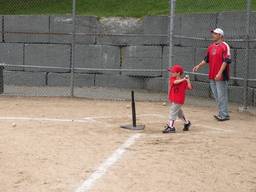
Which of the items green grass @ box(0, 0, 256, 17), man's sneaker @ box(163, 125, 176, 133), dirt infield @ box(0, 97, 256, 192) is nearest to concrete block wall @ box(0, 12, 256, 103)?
green grass @ box(0, 0, 256, 17)

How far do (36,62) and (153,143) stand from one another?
8.33m

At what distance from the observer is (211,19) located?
1397 cm

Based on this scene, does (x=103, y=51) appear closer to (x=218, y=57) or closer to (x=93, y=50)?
(x=93, y=50)

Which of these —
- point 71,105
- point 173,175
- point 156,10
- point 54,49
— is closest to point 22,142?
point 173,175

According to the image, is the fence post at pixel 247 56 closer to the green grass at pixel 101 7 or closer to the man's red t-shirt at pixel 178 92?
the man's red t-shirt at pixel 178 92

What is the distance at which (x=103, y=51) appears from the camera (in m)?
15.9

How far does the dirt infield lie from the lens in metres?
6.46

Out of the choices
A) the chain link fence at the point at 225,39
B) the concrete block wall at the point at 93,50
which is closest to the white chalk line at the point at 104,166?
the chain link fence at the point at 225,39

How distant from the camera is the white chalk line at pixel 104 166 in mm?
6297

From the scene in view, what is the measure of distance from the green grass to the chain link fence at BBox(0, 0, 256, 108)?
0.15m

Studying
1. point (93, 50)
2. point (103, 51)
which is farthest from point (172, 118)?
point (93, 50)

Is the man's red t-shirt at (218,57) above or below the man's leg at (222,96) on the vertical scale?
above

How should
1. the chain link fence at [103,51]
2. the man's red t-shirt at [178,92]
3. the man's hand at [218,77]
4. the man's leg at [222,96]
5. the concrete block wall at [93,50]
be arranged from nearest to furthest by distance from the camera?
the man's red t-shirt at [178,92] < the man's hand at [218,77] < the man's leg at [222,96] < the chain link fence at [103,51] < the concrete block wall at [93,50]

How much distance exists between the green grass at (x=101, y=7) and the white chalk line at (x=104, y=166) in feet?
26.2
